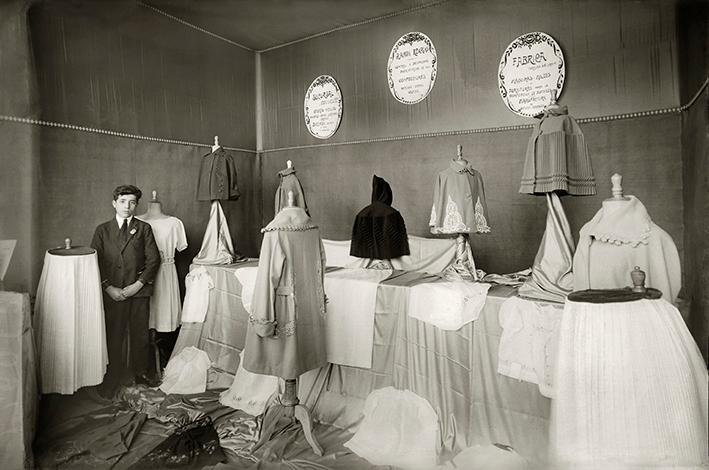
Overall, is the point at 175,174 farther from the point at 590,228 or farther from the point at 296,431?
the point at 590,228

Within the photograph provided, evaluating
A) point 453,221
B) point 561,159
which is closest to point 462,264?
point 453,221

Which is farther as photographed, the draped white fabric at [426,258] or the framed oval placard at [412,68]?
the framed oval placard at [412,68]

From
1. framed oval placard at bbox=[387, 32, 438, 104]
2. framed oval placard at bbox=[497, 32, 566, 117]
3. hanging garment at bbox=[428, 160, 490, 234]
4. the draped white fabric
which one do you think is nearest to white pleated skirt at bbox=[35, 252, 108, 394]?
the draped white fabric

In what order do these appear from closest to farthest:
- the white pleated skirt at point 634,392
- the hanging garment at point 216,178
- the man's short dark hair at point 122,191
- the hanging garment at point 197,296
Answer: the white pleated skirt at point 634,392
the man's short dark hair at point 122,191
the hanging garment at point 197,296
the hanging garment at point 216,178

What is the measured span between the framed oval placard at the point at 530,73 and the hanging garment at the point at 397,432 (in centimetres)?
228

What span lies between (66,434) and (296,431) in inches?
49.2

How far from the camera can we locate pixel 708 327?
1.58m

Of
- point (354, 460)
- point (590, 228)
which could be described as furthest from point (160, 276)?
point (590, 228)

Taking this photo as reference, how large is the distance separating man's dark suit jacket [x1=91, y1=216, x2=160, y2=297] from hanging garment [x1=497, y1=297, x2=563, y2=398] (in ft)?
7.90

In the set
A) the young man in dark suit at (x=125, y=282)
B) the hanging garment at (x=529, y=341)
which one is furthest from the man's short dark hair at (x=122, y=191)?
the hanging garment at (x=529, y=341)

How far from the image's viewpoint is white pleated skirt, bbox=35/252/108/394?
7.31 ft

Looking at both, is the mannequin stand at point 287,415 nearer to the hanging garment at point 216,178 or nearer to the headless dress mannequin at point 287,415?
the headless dress mannequin at point 287,415

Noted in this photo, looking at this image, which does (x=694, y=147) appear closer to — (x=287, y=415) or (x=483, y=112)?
(x=483, y=112)

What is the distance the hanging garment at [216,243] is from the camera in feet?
11.6
